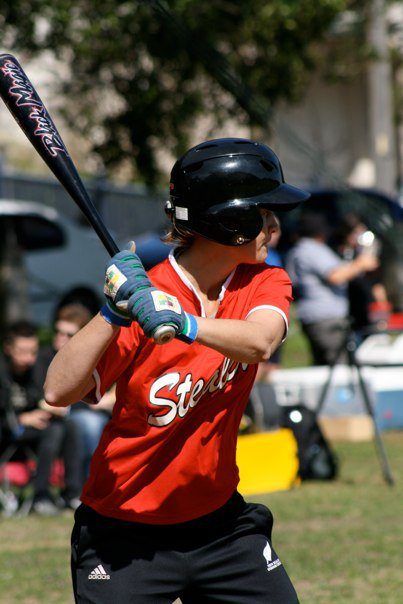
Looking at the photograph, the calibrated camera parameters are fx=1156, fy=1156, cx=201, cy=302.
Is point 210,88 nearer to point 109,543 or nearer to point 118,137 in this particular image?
point 118,137

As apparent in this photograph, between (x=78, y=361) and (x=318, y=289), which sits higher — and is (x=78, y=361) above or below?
above

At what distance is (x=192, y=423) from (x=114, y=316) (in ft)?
1.81

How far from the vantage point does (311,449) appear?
9172 millimetres

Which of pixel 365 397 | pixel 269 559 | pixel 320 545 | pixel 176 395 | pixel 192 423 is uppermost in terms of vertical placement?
pixel 176 395

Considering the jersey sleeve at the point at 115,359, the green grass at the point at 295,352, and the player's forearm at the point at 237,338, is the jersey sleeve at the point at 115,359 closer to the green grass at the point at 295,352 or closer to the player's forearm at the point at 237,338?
the player's forearm at the point at 237,338

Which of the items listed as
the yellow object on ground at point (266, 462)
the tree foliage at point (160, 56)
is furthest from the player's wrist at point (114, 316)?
the tree foliage at point (160, 56)

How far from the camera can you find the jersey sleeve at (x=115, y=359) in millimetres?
3332

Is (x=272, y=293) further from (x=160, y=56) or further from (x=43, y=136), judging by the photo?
(x=160, y=56)

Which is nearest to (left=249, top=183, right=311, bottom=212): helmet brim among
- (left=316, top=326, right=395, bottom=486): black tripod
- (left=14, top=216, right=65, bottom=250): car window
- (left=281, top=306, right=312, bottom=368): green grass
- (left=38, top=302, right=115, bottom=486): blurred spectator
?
(left=38, top=302, right=115, bottom=486): blurred spectator

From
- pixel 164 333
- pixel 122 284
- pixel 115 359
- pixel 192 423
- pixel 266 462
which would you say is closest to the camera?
pixel 164 333

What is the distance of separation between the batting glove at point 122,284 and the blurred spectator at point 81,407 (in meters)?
5.29

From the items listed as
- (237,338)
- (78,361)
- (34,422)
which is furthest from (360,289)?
(78,361)

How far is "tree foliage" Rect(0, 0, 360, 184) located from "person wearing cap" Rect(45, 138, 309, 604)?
7.45 m

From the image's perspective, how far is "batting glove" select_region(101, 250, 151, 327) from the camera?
9.74 feet
